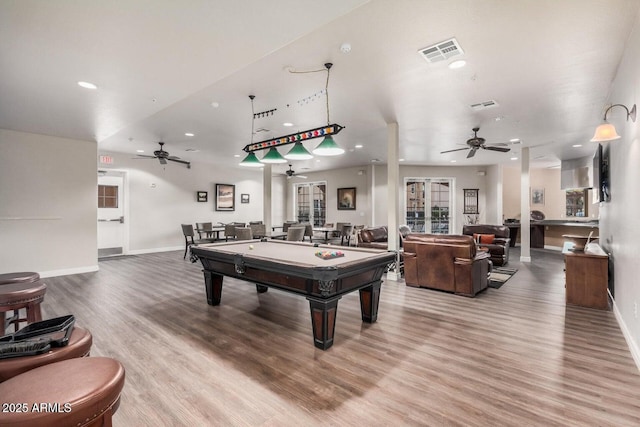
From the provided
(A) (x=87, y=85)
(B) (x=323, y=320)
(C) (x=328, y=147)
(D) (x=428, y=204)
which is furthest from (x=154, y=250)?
(D) (x=428, y=204)

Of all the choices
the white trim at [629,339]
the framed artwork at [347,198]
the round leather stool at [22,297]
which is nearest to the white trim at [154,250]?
the framed artwork at [347,198]

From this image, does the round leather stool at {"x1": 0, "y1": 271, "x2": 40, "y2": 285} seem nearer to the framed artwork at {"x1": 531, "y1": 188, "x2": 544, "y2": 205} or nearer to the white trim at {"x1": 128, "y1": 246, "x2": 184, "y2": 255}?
the white trim at {"x1": 128, "y1": 246, "x2": 184, "y2": 255}

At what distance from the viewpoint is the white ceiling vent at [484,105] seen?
4444mm

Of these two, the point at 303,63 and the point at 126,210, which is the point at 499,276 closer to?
the point at 303,63

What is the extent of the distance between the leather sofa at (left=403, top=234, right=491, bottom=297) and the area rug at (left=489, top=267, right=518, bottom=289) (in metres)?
0.44

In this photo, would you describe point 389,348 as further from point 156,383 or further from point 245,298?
point 245,298

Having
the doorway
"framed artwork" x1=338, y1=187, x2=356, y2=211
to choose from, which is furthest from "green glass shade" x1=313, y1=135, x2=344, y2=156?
"framed artwork" x1=338, y1=187, x2=356, y2=211

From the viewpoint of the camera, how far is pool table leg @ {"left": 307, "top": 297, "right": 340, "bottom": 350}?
2777 millimetres

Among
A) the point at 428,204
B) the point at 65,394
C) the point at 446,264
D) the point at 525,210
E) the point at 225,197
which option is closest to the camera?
the point at 65,394

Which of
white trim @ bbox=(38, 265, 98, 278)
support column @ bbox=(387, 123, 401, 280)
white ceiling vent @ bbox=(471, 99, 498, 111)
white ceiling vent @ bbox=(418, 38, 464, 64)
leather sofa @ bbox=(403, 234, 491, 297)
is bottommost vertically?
white trim @ bbox=(38, 265, 98, 278)

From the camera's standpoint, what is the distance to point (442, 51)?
2.98 metres

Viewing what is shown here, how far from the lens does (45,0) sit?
2.10 meters

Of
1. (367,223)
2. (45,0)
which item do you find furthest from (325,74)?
(367,223)

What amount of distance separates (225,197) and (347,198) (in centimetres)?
456
